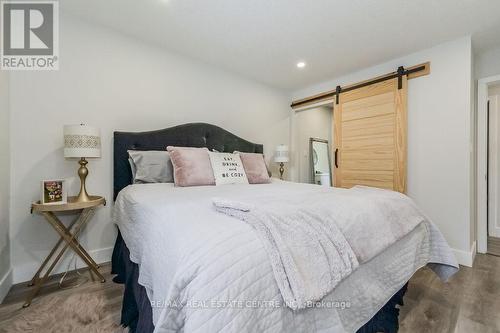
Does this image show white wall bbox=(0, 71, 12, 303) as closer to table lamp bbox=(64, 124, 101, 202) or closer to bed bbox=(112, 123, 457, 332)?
table lamp bbox=(64, 124, 101, 202)

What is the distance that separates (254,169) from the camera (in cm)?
253

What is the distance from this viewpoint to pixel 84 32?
2145 millimetres

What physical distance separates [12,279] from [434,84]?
438 cm

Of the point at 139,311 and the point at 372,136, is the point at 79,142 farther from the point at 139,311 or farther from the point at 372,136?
the point at 372,136

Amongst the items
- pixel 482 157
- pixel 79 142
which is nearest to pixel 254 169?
pixel 79 142

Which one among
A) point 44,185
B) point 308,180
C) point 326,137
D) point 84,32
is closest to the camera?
point 44,185

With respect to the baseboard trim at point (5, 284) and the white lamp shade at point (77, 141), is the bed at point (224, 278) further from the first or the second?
the baseboard trim at point (5, 284)

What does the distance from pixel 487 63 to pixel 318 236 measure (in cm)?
332

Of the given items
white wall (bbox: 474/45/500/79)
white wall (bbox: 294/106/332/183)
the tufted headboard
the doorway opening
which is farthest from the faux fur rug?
the doorway opening

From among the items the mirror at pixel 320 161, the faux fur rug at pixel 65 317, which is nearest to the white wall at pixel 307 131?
the mirror at pixel 320 161

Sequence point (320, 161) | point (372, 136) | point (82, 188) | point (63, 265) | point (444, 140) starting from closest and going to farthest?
point (82, 188), point (63, 265), point (444, 140), point (372, 136), point (320, 161)

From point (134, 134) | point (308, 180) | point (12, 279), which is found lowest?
point (12, 279)

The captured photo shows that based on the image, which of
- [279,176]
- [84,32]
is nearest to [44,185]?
[84,32]

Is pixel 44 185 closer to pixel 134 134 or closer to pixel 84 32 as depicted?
pixel 134 134
